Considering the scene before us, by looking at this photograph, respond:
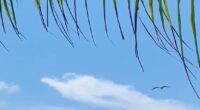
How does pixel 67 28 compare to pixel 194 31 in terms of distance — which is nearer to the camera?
pixel 194 31

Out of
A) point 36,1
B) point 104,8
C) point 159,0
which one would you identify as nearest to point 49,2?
point 36,1

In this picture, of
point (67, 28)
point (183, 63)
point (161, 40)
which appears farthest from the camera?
point (67, 28)

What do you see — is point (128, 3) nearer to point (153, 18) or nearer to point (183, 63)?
point (153, 18)

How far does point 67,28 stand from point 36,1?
13cm

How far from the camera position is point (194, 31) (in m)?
0.91

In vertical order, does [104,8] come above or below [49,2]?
below

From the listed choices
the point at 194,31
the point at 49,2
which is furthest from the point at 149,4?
the point at 49,2

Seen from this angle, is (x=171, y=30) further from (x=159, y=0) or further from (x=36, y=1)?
(x=36, y=1)

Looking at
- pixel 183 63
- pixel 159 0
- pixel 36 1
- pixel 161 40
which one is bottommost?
pixel 183 63

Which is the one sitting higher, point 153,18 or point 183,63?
point 153,18

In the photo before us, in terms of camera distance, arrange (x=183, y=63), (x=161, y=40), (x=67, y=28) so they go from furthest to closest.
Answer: (x=67, y=28)
(x=161, y=40)
(x=183, y=63)

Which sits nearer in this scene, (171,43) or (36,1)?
(171,43)

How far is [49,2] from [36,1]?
0.05 metres

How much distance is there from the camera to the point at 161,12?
1.01 m
